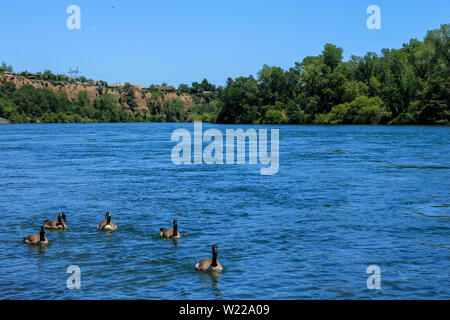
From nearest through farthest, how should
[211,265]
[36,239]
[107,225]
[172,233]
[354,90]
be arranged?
1. [211,265]
2. [36,239]
3. [172,233]
4. [107,225]
5. [354,90]

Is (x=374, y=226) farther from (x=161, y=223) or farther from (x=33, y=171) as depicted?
(x=33, y=171)

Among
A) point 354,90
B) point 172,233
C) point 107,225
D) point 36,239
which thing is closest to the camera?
point 36,239

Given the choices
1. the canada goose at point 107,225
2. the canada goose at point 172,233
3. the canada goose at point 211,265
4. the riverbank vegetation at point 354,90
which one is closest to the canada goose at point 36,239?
the canada goose at point 107,225

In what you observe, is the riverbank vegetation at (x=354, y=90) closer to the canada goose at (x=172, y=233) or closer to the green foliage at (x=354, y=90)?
the green foliage at (x=354, y=90)

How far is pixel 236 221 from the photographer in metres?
20.4

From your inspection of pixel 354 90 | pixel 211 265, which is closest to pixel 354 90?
pixel 354 90

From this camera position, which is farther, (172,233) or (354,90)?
(354,90)


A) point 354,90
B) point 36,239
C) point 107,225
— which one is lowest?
point 36,239

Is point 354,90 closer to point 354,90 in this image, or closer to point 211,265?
point 354,90

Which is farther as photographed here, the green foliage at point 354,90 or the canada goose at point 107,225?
the green foliage at point 354,90

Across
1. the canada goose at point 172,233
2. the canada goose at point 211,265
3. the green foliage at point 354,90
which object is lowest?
the canada goose at point 211,265
